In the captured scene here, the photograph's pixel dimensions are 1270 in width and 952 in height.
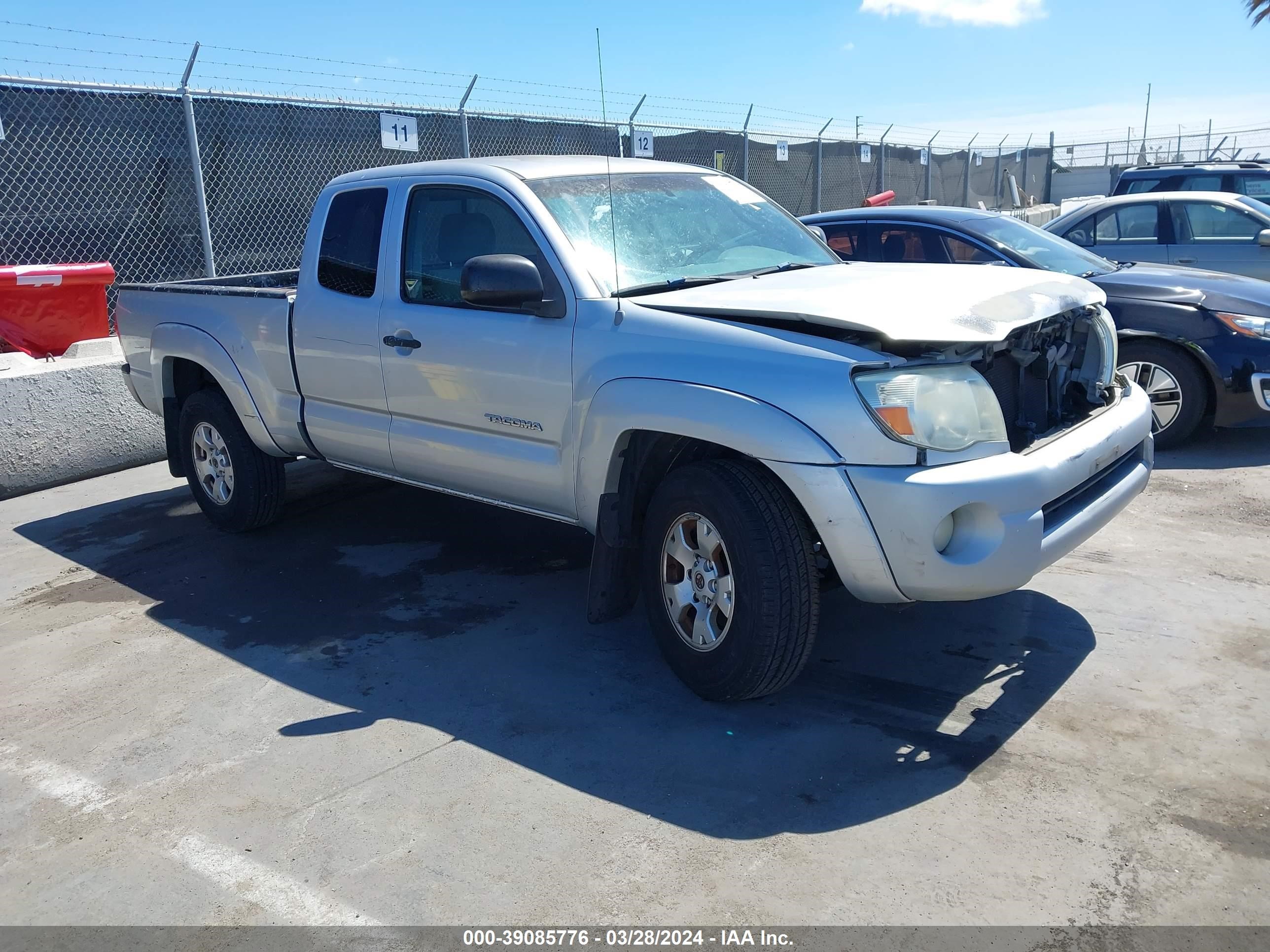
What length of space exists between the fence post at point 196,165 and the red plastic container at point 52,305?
78 cm

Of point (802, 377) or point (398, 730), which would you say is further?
point (398, 730)

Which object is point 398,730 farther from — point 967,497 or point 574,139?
point 574,139

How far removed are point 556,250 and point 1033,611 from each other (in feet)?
8.41

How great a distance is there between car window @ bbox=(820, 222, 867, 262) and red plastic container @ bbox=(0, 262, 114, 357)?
5743 mm

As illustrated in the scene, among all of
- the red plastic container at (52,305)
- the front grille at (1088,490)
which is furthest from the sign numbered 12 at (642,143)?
the front grille at (1088,490)

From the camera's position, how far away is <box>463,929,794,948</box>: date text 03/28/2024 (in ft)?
8.99

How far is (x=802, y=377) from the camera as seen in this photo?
3539mm

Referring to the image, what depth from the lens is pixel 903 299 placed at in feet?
12.7

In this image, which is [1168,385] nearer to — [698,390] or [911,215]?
[911,215]

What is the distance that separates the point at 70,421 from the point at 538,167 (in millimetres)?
4830

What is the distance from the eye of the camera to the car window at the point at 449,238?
4680 millimetres

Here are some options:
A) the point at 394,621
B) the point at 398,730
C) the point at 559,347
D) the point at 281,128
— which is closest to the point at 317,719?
the point at 398,730

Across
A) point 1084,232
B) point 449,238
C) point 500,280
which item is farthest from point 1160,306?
point 500,280

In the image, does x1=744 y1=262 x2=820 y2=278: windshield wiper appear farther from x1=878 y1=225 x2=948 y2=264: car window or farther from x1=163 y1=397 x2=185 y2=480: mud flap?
x1=163 y1=397 x2=185 y2=480: mud flap
